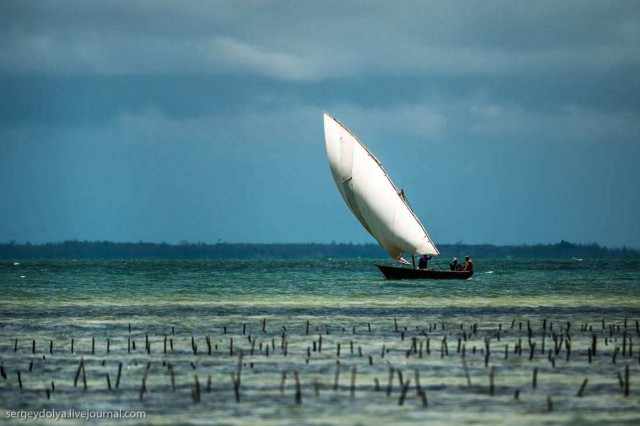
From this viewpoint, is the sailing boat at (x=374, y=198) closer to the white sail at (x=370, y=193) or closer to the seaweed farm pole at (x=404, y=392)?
the white sail at (x=370, y=193)

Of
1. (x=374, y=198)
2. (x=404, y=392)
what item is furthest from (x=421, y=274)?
(x=404, y=392)

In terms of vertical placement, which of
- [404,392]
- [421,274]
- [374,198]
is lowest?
[404,392]

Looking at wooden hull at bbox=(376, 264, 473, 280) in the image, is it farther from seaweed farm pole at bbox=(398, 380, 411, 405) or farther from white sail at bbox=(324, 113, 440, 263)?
seaweed farm pole at bbox=(398, 380, 411, 405)

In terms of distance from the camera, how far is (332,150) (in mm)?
82500

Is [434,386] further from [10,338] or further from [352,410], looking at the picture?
[10,338]

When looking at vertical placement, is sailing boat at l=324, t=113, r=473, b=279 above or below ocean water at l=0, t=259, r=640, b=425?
above

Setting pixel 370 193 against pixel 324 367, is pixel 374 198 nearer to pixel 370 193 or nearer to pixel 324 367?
pixel 370 193

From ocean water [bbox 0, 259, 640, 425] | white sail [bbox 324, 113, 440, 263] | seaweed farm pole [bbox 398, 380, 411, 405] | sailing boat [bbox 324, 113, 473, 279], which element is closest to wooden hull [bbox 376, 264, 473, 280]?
sailing boat [bbox 324, 113, 473, 279]

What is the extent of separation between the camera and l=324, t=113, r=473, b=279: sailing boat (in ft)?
267

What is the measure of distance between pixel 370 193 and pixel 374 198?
606mm

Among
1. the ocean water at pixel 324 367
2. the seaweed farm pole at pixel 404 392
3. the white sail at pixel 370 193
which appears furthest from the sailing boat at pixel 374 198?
the seaweed farm pole at pixel 404 392

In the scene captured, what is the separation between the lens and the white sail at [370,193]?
81438 millimetres

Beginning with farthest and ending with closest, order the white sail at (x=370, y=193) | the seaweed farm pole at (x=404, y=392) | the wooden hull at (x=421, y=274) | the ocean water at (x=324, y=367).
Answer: the wooden hull at (x=421, y=274) < the white sail at (x=370, y=193) < the seaweed farm pole at (x=404, y=392) < the ocean water at (x=324, y=367)

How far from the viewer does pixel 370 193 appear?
82.5m
